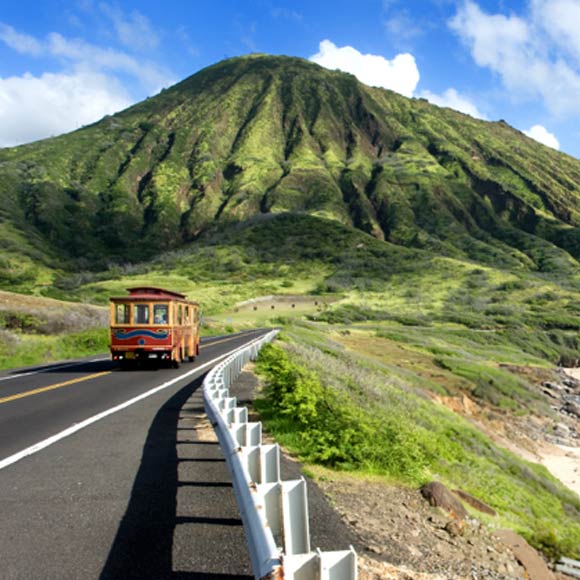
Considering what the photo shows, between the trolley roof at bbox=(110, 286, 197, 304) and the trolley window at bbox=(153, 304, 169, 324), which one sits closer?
the trolley roof at bbox=(110, 286, 197, 304)

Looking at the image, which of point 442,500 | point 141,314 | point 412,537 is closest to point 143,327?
point 141,314

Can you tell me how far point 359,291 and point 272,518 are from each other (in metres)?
99.7

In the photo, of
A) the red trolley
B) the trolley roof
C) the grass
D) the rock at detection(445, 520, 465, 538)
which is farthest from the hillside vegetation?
the trolley roof

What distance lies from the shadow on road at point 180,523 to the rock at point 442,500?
7.87ft

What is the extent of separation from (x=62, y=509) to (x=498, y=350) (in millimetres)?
53256

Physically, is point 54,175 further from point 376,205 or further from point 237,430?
point 237,430

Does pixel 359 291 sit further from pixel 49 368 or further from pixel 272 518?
pixel 272 518

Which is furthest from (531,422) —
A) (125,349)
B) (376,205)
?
(376,205)

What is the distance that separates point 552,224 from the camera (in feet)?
632

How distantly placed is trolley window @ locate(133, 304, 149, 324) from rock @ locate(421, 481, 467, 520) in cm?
1449

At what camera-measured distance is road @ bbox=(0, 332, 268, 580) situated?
4.51 meters

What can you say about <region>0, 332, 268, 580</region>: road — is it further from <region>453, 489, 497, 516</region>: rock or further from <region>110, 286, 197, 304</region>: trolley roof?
<region>110, 286, 197, 304</region>: trolley roof

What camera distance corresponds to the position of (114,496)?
20.1ft

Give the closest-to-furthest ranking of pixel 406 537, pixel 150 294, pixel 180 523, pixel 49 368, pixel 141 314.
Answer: pixel 180 523 < pixel 406 537 < pixel 141 314 < pixel 49 368 < pixel 150 294
